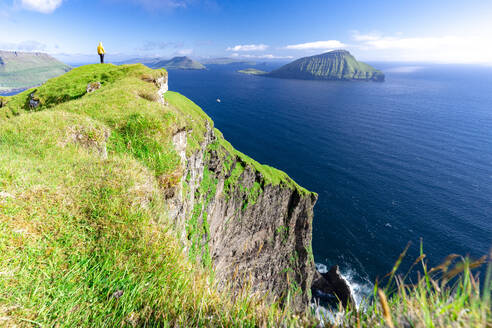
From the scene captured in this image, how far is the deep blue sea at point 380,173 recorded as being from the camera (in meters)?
43.3

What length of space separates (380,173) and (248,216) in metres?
52.1

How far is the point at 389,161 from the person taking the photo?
69.9m

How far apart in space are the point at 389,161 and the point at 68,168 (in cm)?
8186

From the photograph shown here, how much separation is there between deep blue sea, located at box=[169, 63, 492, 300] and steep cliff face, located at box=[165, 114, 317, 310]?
472 inches

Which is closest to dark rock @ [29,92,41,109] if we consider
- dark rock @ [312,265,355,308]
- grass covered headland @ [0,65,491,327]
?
grass covered headland @ [0,65,491,327]

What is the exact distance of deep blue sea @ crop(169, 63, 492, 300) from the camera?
142ft

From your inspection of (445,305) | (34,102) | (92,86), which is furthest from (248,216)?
(445,305)

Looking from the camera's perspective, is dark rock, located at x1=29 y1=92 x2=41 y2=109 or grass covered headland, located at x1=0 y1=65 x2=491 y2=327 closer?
grass covered headland, located at x1=0 y1=65 x2=491 y2=327

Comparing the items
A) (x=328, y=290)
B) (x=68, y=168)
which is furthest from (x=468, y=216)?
(x=68, y=168)

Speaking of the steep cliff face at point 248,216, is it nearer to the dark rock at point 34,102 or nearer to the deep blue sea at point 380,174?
the deep blue sea at point 380,174

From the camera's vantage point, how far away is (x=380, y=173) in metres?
64.1

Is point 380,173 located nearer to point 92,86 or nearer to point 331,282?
point 331,282

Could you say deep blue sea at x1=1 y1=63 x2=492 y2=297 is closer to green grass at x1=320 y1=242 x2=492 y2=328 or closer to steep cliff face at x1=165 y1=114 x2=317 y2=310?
steep cliff face at x1=165 y1=114 x2=317 y2=310

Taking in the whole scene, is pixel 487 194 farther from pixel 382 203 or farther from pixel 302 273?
pixel 302 273
